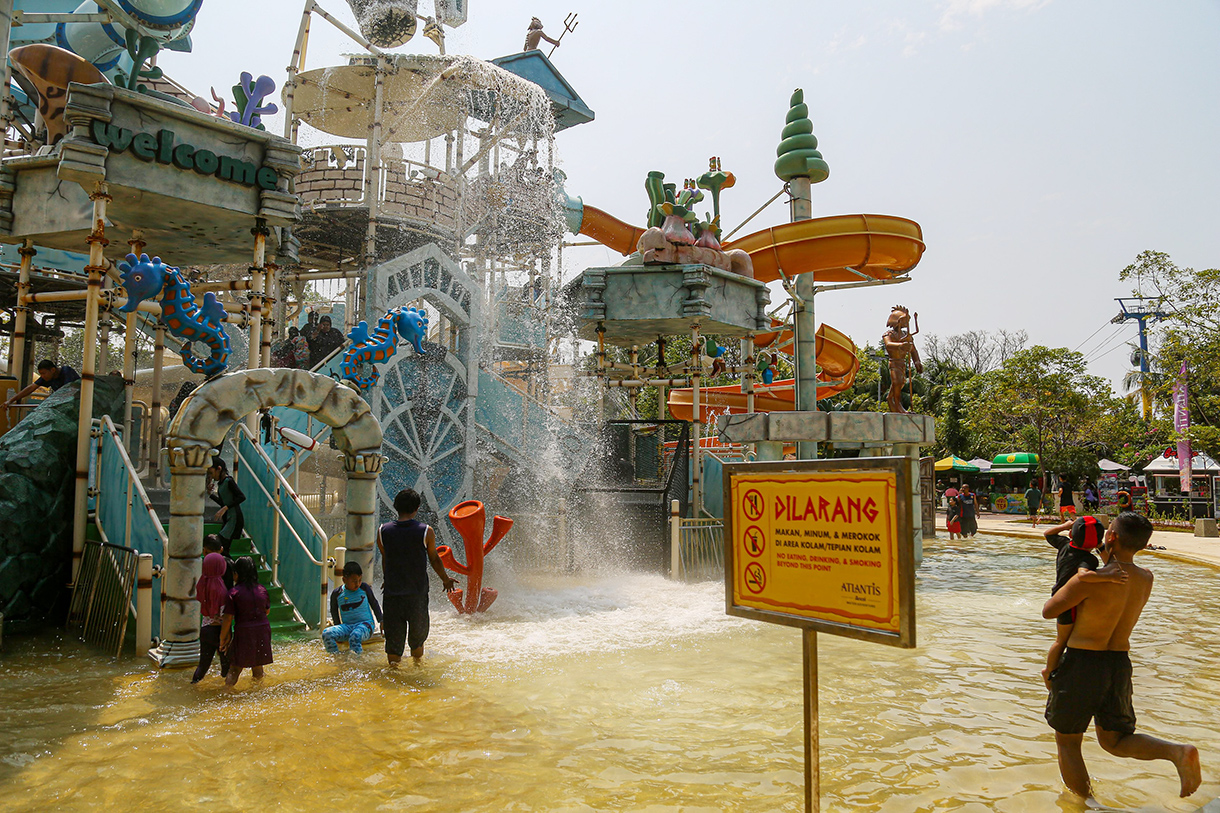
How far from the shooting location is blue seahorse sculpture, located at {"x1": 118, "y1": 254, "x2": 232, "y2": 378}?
8.24m

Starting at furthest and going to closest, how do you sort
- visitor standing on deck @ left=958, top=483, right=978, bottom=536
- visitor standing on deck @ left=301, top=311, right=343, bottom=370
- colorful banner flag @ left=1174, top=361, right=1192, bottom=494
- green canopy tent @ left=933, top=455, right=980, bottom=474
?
green canopy tent @ left=933, top=455, right=980, bottom=474, colorful banner flag @ left=1174, top=361, right=1192, bottom=494, visitor standing on deck @ left=958, top=483, right=978, bottom=536, visitor standing on deck @ left=301, top=311, right=343, bottom=370

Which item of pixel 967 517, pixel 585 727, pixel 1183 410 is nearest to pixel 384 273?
pixel 585 727

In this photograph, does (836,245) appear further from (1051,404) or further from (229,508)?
Answer: (1051,404)

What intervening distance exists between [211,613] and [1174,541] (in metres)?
23.1

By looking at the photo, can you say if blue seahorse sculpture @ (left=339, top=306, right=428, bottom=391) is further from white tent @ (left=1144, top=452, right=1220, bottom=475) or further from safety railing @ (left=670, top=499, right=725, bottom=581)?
white tent @ (left=1144, top=452, right=1220, bottom=475)

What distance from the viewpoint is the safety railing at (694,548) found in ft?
43.1

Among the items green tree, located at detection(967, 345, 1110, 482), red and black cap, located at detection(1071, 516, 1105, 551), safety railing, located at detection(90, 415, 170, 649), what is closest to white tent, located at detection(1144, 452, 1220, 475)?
green tree, located at detection(967, 345, 1110, 482)

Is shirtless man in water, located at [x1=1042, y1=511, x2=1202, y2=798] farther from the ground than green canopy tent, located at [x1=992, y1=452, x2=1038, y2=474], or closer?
closer

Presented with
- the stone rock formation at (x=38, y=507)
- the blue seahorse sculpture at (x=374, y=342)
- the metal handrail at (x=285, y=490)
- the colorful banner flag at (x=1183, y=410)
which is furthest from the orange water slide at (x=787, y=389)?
the stone rock formation at (x=38, y=507)

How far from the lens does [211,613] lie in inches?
258

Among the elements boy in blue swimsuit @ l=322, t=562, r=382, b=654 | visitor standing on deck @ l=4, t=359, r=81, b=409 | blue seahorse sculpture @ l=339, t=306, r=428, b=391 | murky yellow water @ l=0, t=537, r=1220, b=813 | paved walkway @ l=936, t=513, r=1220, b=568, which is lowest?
paved walkway @ l=936, t=513, r=1220, b=568

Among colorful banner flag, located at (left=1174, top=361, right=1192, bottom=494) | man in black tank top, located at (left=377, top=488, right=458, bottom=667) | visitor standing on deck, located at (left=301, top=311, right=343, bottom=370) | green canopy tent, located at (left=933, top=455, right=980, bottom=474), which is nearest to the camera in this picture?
man in black tank top, located at (left=377, top=488, right=458, bottom=667)

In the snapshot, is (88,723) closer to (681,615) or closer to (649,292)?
(681,615)

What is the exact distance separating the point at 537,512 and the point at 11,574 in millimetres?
8123
